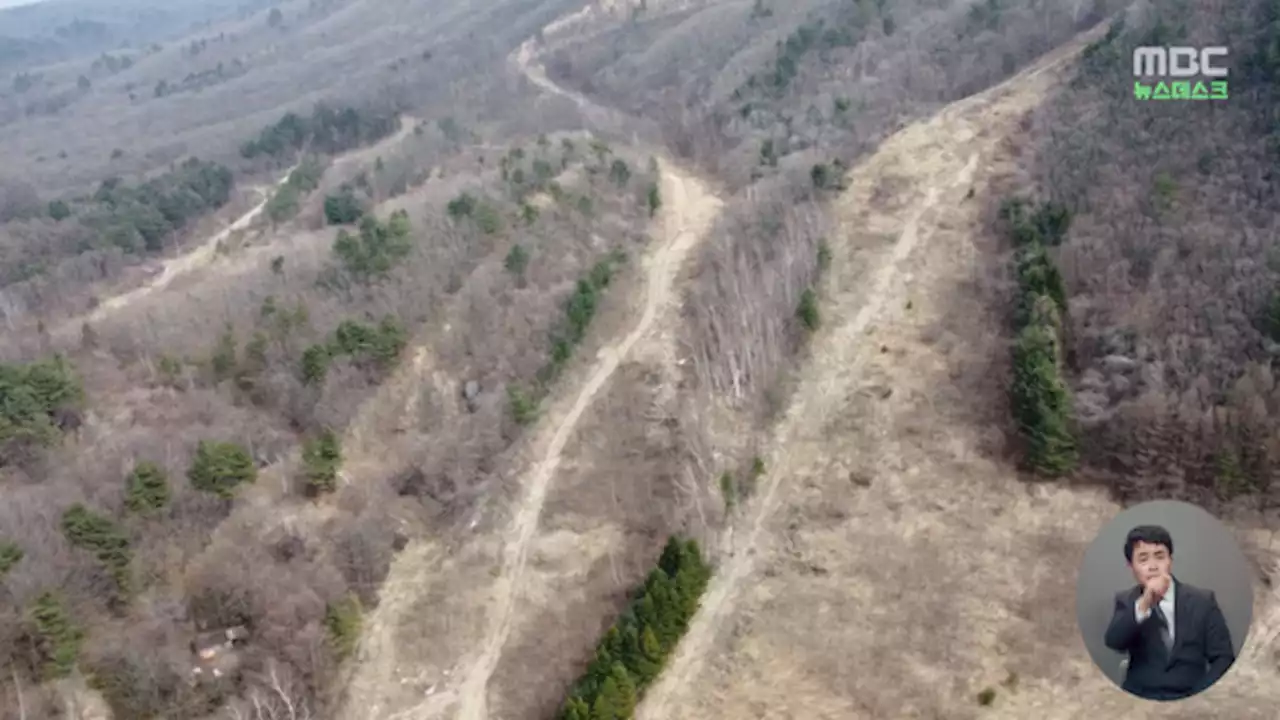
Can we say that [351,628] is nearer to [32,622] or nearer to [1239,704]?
[32,622]

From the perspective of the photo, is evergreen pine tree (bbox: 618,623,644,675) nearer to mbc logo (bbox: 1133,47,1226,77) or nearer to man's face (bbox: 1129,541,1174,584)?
man's face (bbox: 1129,541,1174,584)

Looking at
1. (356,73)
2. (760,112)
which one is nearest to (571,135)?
(760,112)

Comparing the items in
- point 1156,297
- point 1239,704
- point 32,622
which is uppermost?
point 32,622

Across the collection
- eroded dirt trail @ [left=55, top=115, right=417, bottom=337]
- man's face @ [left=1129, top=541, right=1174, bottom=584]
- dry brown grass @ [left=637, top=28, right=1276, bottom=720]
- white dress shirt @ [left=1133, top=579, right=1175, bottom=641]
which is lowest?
dry brown grass @ [left=637, top=28, right=1276, bottom=720]

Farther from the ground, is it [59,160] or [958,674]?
[59,160]

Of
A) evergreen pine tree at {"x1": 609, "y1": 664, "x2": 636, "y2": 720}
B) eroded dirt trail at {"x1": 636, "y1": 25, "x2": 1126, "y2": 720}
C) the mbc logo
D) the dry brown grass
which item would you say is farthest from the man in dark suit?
the mbc logo

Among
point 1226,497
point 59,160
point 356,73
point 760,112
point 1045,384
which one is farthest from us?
point 356,73
